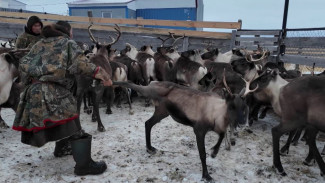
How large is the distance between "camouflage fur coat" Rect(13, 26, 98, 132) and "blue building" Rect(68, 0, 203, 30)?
16.2 m

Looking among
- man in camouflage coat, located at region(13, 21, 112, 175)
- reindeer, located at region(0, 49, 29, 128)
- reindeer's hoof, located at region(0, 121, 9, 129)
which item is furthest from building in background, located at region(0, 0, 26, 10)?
man in camouflage coat, located at region(13, 21, 112, 175)

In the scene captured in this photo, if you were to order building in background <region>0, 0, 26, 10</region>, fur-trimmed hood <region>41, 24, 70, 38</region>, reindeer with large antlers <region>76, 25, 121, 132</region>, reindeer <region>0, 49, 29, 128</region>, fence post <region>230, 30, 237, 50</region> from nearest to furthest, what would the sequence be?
1. fur-trimmed hood <region>41, 24, 70, 38</region>
2. reindeer <region>0, 49, 29, 128</region>
3. reindeer with large antlers <region>76, 25, 121, 132</region>
4. fence post <region>230, 30, 237, 50</region>
5. building in background <region>0, 0, 26, 10</region>

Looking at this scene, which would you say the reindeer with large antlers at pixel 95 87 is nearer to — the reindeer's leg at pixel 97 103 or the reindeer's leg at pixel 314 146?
the reindeer's leg at pixel 97 103

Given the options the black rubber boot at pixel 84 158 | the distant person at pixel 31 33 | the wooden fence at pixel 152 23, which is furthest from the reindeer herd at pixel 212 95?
the wooden fence at pixel 152 23

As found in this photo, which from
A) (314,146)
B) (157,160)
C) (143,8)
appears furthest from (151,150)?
(143,8)

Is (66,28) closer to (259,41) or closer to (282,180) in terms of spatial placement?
(282,180)

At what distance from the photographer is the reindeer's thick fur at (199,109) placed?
3047 millimetres

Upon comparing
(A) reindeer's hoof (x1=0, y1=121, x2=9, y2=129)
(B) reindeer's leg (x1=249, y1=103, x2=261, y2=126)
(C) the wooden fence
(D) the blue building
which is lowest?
(A) reindeer's hoof (x1=0, y1=121, x2=9, y2=129)

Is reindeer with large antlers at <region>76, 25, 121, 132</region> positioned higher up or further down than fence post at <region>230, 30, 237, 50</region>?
further down

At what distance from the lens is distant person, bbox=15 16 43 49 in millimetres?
3514

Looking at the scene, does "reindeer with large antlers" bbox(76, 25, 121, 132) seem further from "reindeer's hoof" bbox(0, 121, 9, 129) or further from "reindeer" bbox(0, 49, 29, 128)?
"reindeer's hoof" bbox(0, 121, 9, 129)

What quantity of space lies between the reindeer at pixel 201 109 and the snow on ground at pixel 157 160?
346mm

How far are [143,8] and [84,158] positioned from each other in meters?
17.7

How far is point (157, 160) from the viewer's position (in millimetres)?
3568
